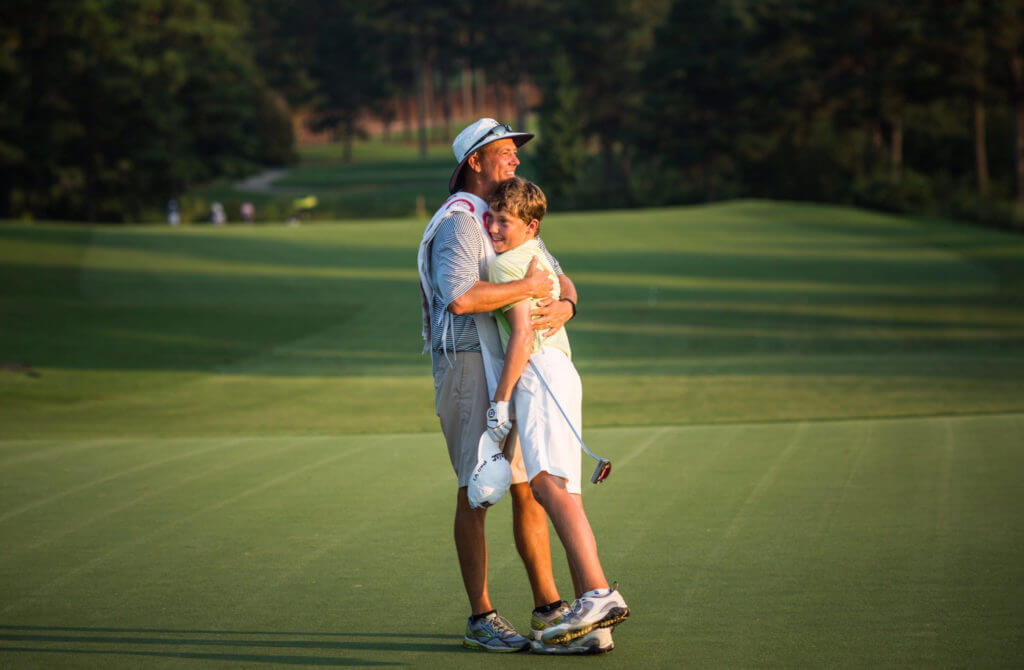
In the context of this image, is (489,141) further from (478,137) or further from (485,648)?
(485,648)

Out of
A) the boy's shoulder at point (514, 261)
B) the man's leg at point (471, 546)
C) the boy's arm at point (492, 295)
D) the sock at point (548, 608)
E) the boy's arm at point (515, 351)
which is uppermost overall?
the boy's shoulder at point (514, 261)

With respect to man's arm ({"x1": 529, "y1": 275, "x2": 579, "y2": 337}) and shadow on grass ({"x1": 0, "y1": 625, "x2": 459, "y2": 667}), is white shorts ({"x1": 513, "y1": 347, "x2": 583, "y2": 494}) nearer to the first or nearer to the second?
man's arm ({"x1": 529, "y1": 275, "x2": 579, "y2": 337})

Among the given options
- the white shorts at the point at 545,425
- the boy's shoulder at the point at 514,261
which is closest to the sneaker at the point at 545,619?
the white shorts at the point at 545,425

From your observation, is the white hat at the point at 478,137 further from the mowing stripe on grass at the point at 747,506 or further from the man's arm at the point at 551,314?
the mowing stripe on grass at the point at 747,506

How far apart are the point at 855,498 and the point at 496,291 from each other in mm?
3902

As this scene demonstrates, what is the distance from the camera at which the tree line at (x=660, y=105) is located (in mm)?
59219

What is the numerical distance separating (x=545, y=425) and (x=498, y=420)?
20cm

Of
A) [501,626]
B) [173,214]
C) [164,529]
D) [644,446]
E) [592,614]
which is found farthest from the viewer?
[173,214]

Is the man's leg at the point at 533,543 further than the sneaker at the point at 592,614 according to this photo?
Yes

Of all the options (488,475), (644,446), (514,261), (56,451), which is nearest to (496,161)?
(514,261)

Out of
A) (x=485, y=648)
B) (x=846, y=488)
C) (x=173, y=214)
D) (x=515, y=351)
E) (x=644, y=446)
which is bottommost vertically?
(x=173, y=214)

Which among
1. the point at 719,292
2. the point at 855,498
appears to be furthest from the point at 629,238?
the point at 855,498

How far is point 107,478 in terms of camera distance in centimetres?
914

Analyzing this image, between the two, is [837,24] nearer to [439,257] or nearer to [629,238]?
[629,238]
